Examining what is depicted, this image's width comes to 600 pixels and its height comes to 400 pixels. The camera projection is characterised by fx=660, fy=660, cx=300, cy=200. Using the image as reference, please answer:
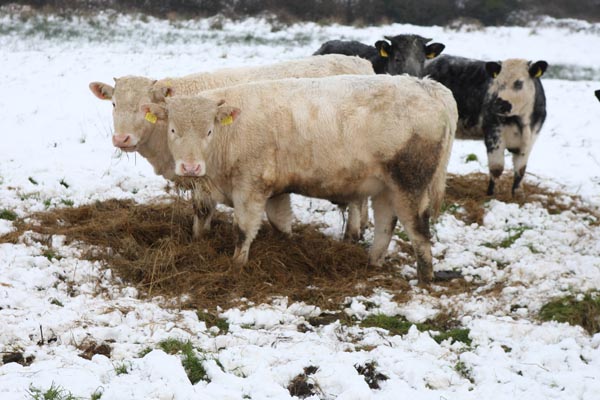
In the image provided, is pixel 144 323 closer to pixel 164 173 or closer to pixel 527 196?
pixel 164 173

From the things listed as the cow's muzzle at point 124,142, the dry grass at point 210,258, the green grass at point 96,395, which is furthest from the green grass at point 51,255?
the green grass at point 96,395

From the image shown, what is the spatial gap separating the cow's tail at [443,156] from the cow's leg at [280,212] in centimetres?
162

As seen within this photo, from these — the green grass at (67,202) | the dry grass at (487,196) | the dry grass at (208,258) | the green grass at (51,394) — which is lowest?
the dry grass at (487,196)

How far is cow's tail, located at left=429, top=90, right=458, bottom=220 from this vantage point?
6629 mm

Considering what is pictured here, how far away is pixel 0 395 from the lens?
13.1ft

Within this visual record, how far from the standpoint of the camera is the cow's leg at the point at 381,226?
7109 mm

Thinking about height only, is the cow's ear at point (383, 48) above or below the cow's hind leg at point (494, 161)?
above

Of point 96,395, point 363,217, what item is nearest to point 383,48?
point 363,217

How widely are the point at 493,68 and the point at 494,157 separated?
133 centimetres

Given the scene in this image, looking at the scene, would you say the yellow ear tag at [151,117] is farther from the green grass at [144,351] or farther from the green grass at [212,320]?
the green grass at [144,351]

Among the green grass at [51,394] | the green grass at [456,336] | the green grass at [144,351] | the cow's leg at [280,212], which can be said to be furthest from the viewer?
the cow's leg at [280,212]

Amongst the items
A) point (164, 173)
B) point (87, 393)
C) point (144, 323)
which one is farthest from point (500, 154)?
point (87, 393)

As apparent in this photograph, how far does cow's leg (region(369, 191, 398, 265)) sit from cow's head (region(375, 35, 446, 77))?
146 inches

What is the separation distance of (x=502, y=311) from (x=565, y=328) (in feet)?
2.11
